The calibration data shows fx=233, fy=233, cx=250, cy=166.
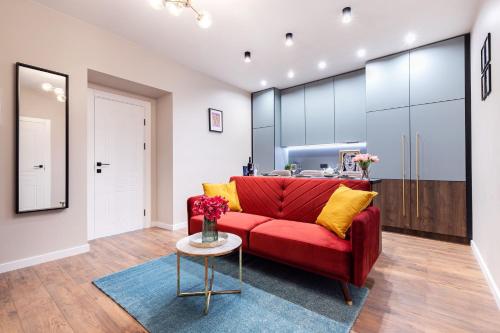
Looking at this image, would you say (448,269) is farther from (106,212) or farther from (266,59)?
(106,212)

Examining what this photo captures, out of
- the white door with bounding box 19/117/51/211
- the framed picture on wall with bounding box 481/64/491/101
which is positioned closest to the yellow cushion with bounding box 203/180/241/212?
the white door with bounding box 19/117/51/211

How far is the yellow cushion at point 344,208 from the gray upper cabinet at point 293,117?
2.85 meters

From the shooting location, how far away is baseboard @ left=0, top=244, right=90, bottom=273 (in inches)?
92.6

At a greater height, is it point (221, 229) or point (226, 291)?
point (221, 229)

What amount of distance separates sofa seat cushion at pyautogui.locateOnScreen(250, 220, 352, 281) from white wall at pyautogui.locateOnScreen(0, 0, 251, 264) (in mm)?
2159

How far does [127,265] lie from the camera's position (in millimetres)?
2475

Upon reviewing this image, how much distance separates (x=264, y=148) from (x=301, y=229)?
326cm

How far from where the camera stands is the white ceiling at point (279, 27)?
102 inches

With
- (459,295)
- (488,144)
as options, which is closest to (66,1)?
(488,144)

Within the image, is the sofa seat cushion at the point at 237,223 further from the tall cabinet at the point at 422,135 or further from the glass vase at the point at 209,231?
the tall cabinet at the point at 422,135

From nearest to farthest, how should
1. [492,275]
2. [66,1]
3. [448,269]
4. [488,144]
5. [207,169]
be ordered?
[492,275], [488,144], [448,269], [66,1], [207,169]

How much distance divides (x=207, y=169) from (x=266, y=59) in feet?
7.31

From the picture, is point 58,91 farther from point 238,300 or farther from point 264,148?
point 264,148

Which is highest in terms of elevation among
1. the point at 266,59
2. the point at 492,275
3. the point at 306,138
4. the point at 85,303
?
the point at 266,59
